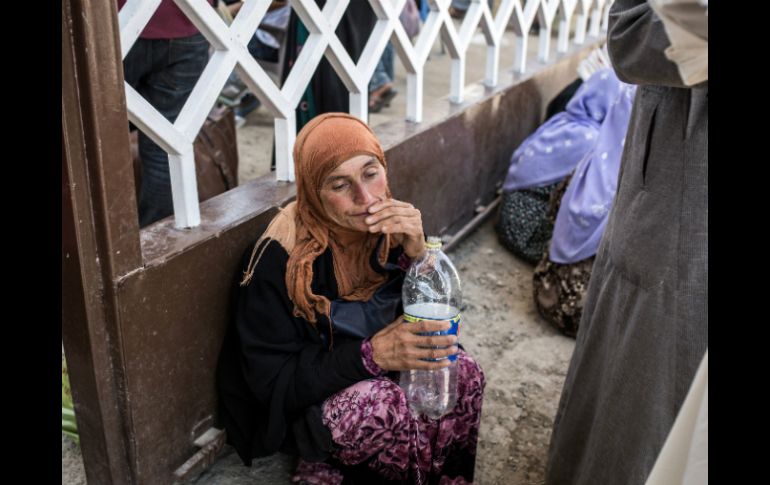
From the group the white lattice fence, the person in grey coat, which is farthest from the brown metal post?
the person in grey coat

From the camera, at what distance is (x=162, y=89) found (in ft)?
9.27

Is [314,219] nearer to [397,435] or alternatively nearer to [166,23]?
[397,435]

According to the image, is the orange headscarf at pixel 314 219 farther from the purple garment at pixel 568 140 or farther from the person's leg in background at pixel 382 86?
the person's leg in background at pixel 382 86

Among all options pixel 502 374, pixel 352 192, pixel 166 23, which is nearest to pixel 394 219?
pixel 352 192

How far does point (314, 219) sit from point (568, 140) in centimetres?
195

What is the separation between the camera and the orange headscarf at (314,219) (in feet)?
6.30

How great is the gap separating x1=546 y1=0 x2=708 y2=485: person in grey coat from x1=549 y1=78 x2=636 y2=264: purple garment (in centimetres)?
119

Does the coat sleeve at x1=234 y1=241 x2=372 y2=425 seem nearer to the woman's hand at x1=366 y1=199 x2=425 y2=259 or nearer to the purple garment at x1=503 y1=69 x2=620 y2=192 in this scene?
the woman's hand at x1=366 y1=199 x2=425 y2=259

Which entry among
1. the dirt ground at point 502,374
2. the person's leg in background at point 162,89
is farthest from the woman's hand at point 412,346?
the person's leg in background at point 162,89

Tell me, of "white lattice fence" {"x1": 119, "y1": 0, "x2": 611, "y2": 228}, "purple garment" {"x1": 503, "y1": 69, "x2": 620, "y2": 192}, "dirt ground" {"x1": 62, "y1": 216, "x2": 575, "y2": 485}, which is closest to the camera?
"white lattice fence" {"x1": 119, "y1": 0, "x2": 611, "y2": 228}

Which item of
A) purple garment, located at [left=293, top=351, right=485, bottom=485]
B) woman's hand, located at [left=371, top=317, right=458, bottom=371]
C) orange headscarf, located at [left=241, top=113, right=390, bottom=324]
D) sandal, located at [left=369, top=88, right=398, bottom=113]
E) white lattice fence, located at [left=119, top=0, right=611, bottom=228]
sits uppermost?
white lattice fence, located at [left=119, top=0, right=611, bottom=228]

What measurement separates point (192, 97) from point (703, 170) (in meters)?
1.27

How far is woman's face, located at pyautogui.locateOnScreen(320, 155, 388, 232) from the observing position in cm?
192
